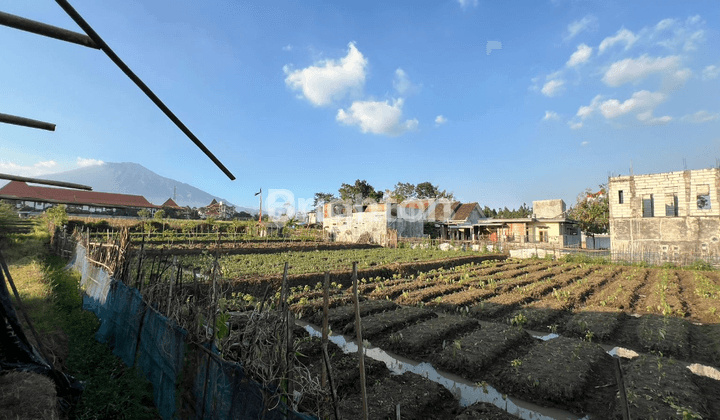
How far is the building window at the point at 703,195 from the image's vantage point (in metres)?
22.8

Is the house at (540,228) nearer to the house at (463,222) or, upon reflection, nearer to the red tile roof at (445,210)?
the house at (463,222)

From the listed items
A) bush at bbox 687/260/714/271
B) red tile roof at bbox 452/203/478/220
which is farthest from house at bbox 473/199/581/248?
bush at bbox 687/260/714/271

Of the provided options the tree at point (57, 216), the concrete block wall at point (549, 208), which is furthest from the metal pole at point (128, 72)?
the concrete block wall at point (549, 208)

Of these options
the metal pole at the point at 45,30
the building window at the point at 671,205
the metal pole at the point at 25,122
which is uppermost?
the building window at the point at 671,205

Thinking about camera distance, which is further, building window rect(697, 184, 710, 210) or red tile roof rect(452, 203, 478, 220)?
red tile roof rect(452, 203, 478, 220)

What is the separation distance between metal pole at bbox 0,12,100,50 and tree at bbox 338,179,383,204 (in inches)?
2245

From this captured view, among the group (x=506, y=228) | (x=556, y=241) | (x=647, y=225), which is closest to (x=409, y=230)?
(x=506, y=228)

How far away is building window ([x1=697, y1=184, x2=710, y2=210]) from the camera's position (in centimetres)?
2280

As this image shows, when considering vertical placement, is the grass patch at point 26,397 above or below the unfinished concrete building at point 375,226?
below

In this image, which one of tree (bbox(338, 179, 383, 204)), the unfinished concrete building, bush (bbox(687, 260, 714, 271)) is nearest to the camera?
bush (bbox(687, 260, 714, 271))

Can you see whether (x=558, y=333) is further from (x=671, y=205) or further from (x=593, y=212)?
(x=593, y=212)

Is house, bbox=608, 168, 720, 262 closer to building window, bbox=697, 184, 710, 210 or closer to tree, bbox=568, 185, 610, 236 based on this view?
building window, bbox=697, 184, 710, 210

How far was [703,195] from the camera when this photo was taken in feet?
75.5

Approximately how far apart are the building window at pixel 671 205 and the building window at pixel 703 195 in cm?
124
